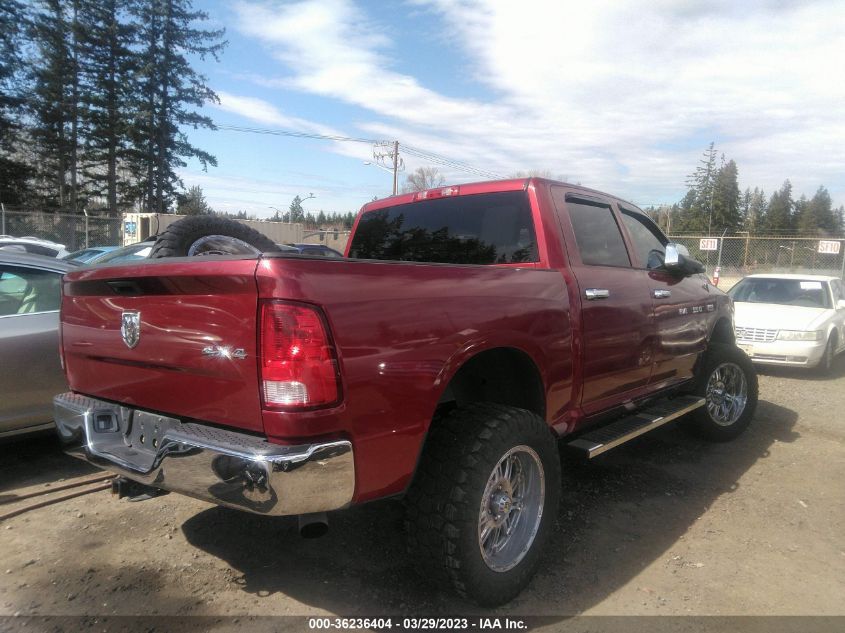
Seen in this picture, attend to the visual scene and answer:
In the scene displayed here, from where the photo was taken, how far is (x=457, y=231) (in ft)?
12.1

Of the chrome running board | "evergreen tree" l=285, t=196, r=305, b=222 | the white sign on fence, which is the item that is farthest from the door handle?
"evergreen tree" l=285, t=196, r=305, b=222

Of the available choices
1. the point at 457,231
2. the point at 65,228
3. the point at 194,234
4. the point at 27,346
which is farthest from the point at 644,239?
the point at 65,228

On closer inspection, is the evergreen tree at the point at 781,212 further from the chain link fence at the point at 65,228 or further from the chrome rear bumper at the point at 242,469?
the chrome rear bumper at the point at 242,469

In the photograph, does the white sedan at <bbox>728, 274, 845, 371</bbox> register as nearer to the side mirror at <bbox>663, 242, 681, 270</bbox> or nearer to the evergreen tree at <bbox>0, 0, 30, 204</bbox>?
the side mirror at <bbox>663, 242, 681, 270</bbox>

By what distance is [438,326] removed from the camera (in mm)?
2383

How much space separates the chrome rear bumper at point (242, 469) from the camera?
199cm

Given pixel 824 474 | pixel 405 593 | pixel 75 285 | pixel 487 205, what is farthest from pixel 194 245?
pixel 824 474

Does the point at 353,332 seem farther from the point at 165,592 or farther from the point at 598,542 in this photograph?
the point at 598,542

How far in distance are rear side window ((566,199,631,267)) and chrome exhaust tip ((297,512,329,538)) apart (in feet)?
7.02

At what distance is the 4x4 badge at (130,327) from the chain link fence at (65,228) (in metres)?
22.0

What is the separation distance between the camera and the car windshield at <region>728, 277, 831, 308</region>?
9.16 meters

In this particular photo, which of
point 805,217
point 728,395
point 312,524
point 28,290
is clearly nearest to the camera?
point 312,524

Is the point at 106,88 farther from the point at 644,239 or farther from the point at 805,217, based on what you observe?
the point at 805,217

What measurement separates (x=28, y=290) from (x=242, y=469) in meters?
3.16
